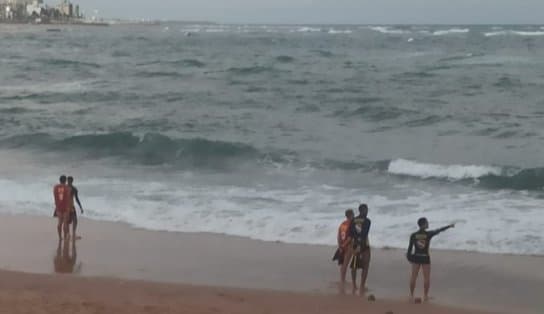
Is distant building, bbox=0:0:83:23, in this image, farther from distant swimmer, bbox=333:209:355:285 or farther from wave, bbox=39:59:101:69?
distant swimmer, bbox=333:209:355:285

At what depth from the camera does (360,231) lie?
10.7 metres

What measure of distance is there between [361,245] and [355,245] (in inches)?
3.2

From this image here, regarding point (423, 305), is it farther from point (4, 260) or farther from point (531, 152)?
point (531, 152)

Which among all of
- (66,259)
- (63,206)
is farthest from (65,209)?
(66,259)

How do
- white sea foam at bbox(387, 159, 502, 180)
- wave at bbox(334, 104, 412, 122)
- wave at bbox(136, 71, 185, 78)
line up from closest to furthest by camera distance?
white sea foam at bbox(387, 159, 502, 180) < wave at bbox(334, 104, 412, 122) < wave at bbox(136, 71, 185, 78)

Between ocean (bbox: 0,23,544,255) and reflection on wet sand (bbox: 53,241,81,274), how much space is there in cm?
195

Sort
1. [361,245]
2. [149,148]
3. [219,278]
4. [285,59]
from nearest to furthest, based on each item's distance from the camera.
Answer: [361,245], [219,278], [149,148], [285,59]

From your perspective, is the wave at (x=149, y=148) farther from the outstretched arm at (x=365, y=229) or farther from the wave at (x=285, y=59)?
the wave at (x=285, y=59)

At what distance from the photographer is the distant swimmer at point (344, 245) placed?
10906 mm

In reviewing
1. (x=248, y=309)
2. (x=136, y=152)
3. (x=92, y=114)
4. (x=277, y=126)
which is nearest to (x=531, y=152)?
(x=277, y=126)

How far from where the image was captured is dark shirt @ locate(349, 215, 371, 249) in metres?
10.7

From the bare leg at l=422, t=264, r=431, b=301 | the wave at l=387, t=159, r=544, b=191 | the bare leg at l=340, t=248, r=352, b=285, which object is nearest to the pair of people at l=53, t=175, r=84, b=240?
the bare leg at l=340, t=248, r=352, b=285

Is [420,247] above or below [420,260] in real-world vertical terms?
above

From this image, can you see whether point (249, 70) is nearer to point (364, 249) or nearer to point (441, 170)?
point (441, 170)
